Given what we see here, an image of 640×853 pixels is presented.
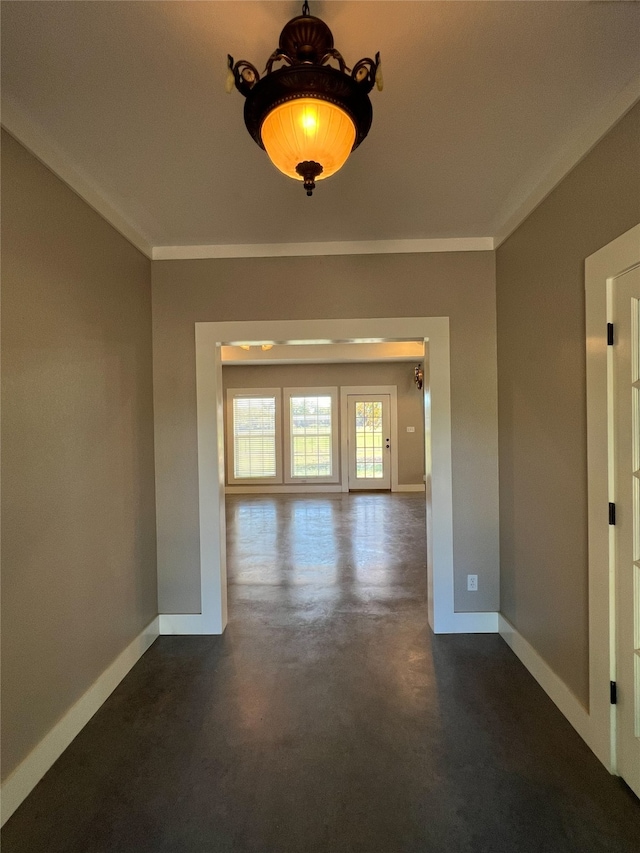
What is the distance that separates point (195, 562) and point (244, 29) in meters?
2.73

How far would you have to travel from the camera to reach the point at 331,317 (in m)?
2.74

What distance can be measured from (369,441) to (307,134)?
7455 mm

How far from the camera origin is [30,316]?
5.44ft

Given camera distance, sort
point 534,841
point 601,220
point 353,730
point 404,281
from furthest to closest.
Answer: point 404,281 → point 353,730 → point 601,220 → point 534,841

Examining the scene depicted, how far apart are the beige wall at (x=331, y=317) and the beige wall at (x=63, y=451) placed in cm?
22

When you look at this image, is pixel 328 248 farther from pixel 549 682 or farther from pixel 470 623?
pixel 549 682

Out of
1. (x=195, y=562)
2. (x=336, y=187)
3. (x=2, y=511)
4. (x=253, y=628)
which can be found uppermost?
(x=336, y=187)

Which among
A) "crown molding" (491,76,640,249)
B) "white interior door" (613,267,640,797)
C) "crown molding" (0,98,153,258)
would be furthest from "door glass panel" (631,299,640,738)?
"crown molding" (0,98,153,258)

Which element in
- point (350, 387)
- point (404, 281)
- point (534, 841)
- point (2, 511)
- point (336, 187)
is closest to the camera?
point (534, 841)

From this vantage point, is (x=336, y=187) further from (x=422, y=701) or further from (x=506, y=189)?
(x=422, y=701)

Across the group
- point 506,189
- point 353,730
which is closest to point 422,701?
point 353,730

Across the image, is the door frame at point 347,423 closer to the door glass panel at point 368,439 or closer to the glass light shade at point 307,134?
the door glass panel at point 368,439

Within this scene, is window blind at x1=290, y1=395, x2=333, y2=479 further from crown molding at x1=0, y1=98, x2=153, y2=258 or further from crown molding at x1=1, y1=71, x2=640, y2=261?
crown molding at x1=0, y1=98, x2=153, y2=258

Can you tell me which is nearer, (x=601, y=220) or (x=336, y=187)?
(x=601, y=220)
